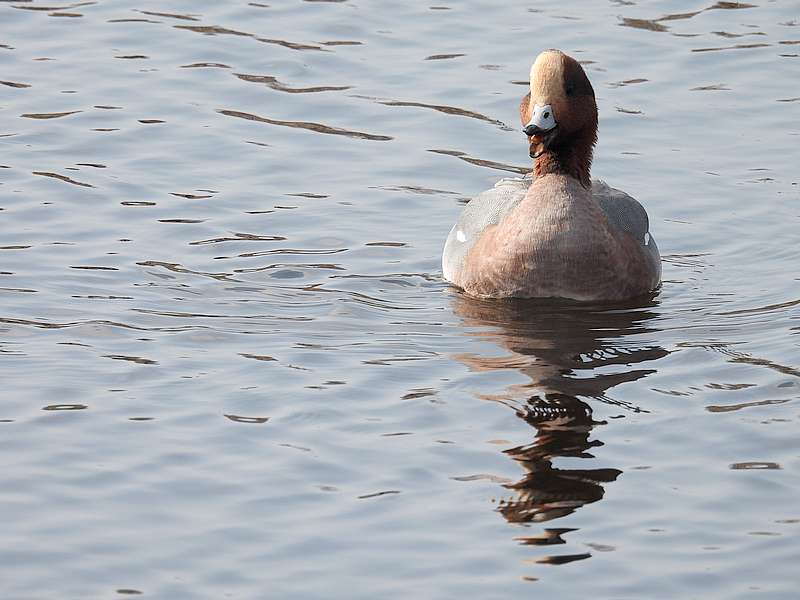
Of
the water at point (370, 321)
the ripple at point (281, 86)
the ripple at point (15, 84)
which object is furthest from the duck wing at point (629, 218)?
the ripple at point (15, 84)

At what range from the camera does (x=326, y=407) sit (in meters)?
7.95

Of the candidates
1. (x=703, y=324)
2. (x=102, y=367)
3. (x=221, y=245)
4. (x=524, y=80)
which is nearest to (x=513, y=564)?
(x=102, y=367)

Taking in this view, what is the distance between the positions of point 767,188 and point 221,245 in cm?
374

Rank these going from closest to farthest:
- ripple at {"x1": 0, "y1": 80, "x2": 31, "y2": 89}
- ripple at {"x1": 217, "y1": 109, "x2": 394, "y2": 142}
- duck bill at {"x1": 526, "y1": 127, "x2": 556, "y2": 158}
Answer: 1. duck bill at {"x1": 526, "y1": 127, "x2": 556, "y2": 158}
2. ripple at {"x1": 217, "y1": 109, "x2": 394, "y2": 142}
3. ripple at {"x1": 0, "y1": 80, "x2": 31, "y2": 89}

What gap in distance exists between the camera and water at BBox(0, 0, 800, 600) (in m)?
6.60

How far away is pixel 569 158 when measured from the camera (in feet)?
33.4

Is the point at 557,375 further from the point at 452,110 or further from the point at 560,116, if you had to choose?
the point at 452,110

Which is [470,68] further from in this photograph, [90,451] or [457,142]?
[90,451]

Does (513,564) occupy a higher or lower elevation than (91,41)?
lower

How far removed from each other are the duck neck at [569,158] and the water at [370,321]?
2.84 ft

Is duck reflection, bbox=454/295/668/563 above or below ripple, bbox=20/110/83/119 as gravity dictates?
below

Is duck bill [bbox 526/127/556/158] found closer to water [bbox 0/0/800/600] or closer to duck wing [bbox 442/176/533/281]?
duck wing [bbox 442/176/533/281]

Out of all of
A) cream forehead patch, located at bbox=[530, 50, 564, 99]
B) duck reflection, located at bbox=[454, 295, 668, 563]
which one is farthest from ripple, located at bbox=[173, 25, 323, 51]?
duck reflection, located at bbox=[454, 295, 668, 563]

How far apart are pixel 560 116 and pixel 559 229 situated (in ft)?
2.20
